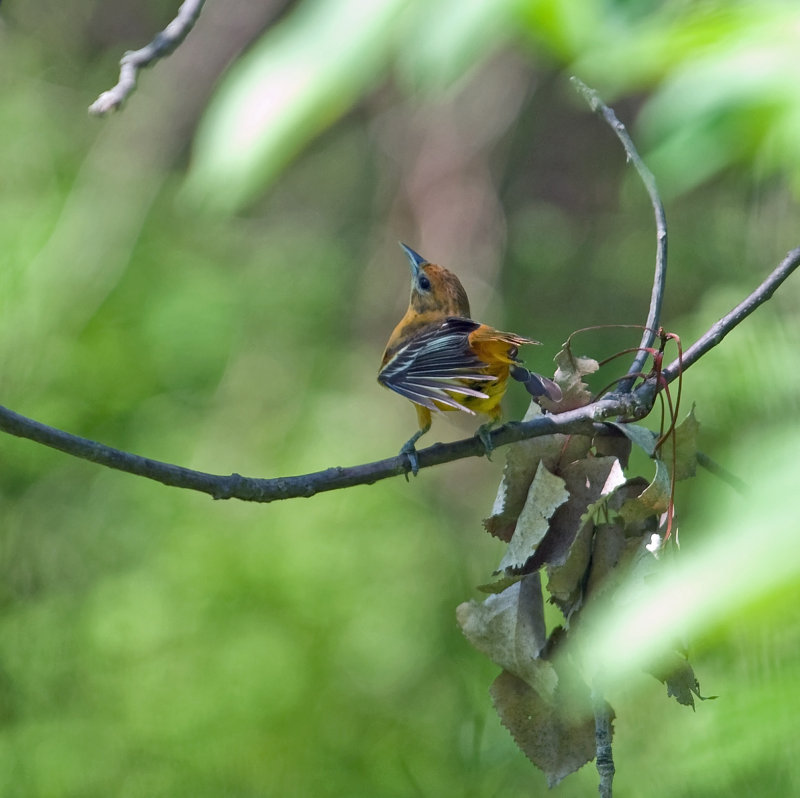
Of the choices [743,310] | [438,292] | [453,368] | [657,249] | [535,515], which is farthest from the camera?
[438,292]

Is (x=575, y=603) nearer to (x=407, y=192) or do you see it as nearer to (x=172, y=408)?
(x=172, y=408)

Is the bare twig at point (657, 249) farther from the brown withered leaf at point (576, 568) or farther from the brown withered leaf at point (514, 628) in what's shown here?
the brown withered leaf at point (514, 628)

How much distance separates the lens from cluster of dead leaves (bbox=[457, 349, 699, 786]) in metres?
1.92

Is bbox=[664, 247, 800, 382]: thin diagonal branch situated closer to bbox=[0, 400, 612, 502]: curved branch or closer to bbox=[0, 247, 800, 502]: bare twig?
bbox=[0, 247, 800, 502]: bare twig

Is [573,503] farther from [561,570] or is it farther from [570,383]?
[570,383]

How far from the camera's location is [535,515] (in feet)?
6.73

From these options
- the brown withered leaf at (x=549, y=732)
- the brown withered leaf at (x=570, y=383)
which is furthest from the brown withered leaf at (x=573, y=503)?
the brown withered leaf at (x=549, y=732)

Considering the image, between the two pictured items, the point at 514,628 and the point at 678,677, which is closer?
the point at 678,677

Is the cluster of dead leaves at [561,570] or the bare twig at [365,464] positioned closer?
the bare twig at [365,464]

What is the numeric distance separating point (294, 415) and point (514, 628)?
4.02m

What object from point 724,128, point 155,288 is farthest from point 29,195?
point 724,128

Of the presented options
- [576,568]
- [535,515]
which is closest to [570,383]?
[535,515]

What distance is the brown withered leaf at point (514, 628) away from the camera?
196cm

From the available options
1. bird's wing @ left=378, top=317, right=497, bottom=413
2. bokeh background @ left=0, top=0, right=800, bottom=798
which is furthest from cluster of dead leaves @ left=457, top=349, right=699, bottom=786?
bird's wing @ left=378, top=317, right=497, bottom=413
